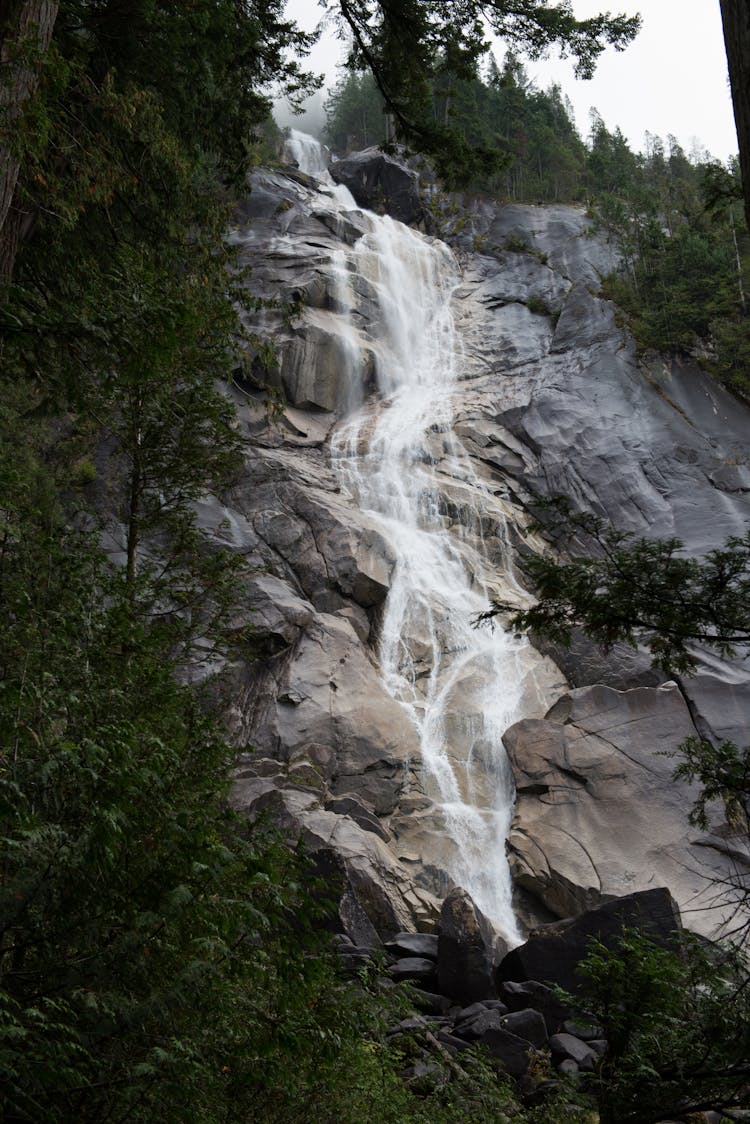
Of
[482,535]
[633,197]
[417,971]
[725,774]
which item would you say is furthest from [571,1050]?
[633,197]

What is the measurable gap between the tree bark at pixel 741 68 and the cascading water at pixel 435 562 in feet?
46.9

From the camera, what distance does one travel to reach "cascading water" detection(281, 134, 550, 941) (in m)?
17.6

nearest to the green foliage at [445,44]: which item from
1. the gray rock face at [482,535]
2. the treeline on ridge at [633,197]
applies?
the treeline on ridge at [633,197]

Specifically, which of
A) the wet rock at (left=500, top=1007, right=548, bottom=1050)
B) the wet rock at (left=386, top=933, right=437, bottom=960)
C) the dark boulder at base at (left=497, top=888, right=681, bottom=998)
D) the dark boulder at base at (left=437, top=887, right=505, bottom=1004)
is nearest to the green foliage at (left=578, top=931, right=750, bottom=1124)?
the wet rock at (left=500, top=1007, right=548, bottom=1050)

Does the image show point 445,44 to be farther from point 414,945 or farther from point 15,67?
point 414,945

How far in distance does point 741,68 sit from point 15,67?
4.27 m

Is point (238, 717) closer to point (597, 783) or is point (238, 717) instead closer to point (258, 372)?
point (597, 783)

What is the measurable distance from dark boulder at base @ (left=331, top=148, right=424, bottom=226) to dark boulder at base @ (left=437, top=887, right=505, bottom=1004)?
3886 cm

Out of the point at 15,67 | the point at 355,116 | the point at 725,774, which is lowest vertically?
the point at 725,774

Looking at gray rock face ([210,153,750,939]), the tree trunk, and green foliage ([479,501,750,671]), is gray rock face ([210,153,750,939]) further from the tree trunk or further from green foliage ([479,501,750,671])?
the tree trunk

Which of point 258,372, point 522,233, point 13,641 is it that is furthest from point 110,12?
point 522,233

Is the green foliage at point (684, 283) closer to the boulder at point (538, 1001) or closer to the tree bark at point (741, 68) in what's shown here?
the boulder at point (538, 1001)

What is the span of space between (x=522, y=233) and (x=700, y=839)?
3403 cm

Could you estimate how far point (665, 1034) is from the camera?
195 inches
